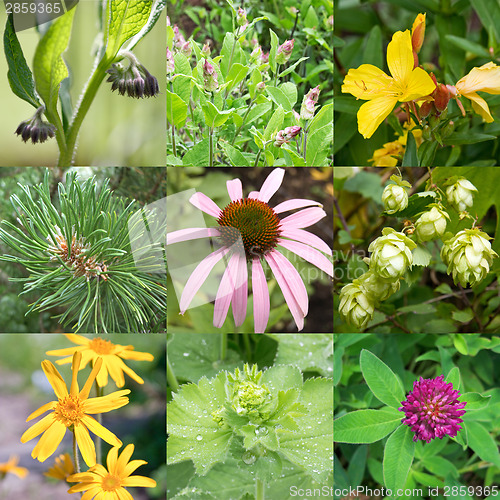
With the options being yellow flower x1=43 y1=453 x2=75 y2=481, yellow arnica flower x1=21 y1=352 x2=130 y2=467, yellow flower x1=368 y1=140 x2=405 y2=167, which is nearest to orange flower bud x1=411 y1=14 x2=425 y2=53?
yellow flower x1=368 y1=140 x2=405 y2=167

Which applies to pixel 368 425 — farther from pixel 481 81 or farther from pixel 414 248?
pixel 481 81

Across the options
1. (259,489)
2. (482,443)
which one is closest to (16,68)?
(259,489)

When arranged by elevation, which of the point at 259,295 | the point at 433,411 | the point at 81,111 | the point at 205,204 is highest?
the point at 81,111

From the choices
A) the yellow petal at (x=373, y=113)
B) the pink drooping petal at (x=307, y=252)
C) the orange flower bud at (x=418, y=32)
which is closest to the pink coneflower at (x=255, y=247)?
the pink drooping petal at (x=307, y=252)

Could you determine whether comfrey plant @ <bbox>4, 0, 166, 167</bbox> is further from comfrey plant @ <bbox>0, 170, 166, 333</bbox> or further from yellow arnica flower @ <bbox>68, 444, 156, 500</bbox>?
yellow arnica flower @ <bbox>68, 444, 156, 500</bbox>

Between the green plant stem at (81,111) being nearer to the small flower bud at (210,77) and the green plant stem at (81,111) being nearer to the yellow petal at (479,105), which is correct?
the small flower bud at (210,77)

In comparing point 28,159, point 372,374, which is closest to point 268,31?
point 28,159
